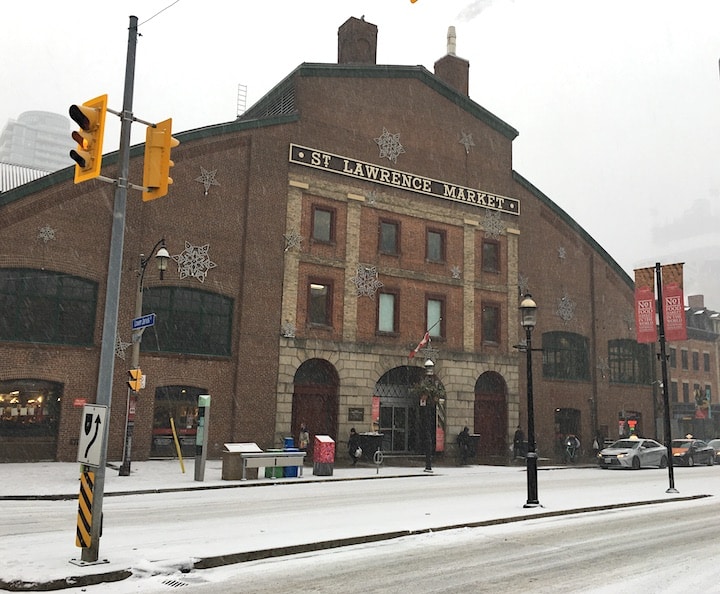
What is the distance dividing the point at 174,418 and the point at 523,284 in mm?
20672

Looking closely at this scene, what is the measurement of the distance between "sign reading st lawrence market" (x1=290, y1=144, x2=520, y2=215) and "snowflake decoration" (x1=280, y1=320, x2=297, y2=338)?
24.7 feet

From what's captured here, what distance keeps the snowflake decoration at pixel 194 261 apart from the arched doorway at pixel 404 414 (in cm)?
1030

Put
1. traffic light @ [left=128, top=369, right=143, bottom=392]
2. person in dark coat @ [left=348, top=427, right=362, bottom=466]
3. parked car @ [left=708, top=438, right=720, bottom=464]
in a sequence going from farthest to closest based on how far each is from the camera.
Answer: parked car @ [left=708, top=438, right=720, bottom=464] → person in dark coat @ [left=348, top=427, right=362, bottom=466] → traffic light @ [left=128, top=369, right=143, bottom=392]

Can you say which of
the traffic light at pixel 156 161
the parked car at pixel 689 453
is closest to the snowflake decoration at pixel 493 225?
the parked car at pixel 689 453

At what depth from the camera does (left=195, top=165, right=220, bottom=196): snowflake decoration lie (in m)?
29.6

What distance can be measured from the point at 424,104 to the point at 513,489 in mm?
22159

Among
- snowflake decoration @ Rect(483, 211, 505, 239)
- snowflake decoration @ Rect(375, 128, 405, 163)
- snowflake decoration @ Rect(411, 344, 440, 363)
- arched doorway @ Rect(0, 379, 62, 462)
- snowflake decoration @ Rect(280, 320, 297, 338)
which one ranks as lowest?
arched doorway @ Rect(0, 379, 62, 462)

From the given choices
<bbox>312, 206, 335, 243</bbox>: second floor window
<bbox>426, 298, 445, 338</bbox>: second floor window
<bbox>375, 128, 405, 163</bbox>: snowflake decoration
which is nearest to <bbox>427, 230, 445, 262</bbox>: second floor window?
<bbox>426, 298, 445, 338</bbox>: second floor window

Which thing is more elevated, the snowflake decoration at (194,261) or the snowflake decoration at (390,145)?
the snowflake decoration at (390,145)

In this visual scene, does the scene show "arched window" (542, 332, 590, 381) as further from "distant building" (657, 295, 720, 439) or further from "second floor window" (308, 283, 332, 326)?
"distant building" (657, 295, 720, 439)

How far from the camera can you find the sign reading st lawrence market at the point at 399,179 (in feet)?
106

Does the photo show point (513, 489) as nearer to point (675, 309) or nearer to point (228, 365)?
point (675, 309)

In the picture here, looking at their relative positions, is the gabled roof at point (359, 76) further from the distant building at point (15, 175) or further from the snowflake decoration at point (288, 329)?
the distant building at point (15, 175)

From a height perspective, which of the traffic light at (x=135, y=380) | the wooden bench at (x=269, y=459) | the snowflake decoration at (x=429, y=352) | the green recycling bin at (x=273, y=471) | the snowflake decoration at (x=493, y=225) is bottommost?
the green recycling bin at (x=273, y=471)
